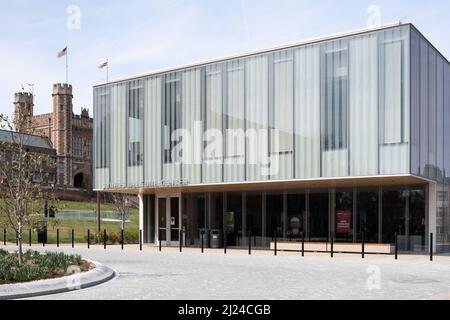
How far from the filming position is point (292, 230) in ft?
101

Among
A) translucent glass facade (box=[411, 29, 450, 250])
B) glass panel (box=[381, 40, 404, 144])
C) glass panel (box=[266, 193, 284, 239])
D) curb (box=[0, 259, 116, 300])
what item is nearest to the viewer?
curb (box=[0, 259, 116, 300])

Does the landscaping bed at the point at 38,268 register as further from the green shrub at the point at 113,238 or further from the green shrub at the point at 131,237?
the green shrub at the point at 131,237

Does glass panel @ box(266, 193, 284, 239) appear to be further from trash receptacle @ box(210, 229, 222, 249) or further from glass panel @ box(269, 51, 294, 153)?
glass panel @ box(269, 51, 294, 153)

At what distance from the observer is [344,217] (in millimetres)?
29297

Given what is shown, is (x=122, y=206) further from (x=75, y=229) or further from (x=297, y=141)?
(x=297, y=141)

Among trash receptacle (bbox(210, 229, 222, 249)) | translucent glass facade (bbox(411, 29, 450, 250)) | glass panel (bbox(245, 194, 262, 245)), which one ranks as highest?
translucent glass facade (bbox(411, 29, 450, 250))

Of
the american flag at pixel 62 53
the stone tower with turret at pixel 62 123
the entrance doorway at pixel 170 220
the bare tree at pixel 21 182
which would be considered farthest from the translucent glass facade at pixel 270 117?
the stone tower with turret at pixel 62 123

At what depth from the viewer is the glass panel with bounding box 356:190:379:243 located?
28.5 m

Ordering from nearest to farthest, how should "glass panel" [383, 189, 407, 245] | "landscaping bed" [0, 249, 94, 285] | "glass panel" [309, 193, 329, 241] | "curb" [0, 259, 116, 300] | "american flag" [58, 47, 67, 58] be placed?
"curb" [0, 259, 116, 300]
"landscaping bed" [0, 249, 94, 285]
"glass panel" [383, 189, 407, 245]
"glass panel" [309, 193, 329, 241]
"american flag" [58, 47, 67, 58]

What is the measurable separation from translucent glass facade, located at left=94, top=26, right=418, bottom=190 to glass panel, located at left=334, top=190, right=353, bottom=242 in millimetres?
3359

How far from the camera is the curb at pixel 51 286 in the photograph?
11.6 m

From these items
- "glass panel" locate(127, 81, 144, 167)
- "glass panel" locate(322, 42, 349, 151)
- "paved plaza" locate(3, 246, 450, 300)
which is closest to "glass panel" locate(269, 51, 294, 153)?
"glass panel" locate(322, 42, 349, 151)
